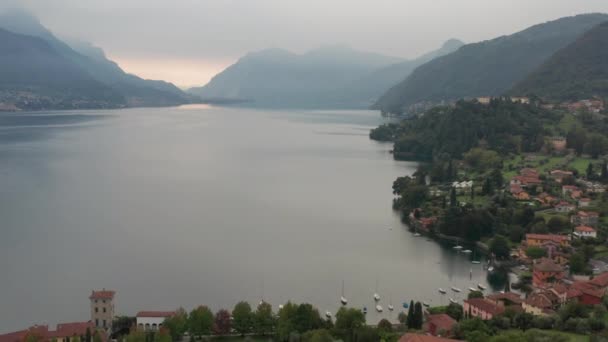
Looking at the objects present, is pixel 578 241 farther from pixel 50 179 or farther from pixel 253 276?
pixel 50 179

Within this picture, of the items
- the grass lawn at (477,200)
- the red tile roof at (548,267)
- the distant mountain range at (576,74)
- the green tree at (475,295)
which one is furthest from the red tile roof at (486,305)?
the distant mountain range at (576,74)

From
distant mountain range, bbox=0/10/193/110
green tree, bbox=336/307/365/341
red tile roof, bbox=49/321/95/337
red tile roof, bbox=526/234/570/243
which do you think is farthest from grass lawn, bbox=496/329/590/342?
distant mountain range, bbox=0/10/193/110

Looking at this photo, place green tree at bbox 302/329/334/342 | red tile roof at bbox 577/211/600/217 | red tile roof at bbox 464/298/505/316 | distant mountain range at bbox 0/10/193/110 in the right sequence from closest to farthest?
green tree at bbox 302/329/334/342, red tile roof at bbox 464/298/505/316, red tile roof at bbox 577/211/600/217, distant mountain range at bbox 0/10/193/110

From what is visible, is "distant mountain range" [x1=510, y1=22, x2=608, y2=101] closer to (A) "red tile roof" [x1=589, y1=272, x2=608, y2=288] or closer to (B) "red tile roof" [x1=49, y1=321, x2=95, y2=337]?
(A) "red tile roof" [x1=589, y1=272, x2=608, y2=288]

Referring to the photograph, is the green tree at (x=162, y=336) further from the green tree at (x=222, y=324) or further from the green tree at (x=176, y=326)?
the green tree at (x=222, y=324)

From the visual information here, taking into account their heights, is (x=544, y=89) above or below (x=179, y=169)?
above

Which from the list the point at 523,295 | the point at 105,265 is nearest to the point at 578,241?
the point at 523,295

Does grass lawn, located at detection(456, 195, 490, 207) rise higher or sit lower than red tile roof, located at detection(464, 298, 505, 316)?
higher
